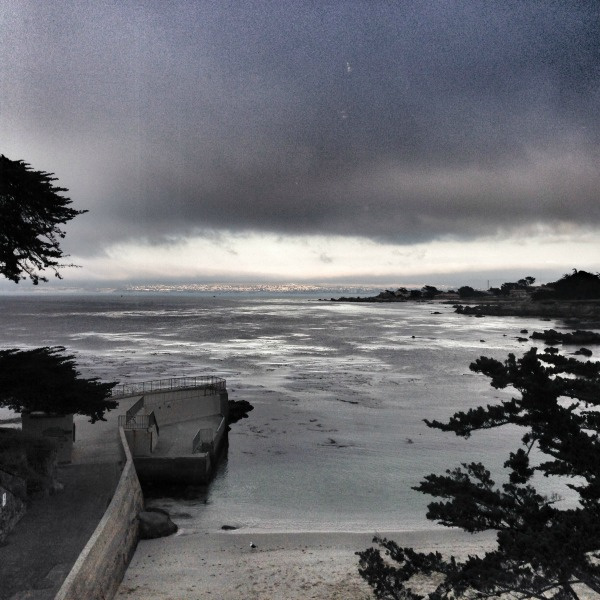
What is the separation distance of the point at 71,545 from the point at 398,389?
3734 cm

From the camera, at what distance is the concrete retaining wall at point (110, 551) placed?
396 inches

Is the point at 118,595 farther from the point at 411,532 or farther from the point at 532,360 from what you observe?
the point at 532,360

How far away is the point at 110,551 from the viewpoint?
12.5m

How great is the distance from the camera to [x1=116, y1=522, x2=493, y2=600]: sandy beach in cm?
1330

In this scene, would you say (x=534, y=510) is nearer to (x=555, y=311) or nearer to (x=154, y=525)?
(x=154, y=525)

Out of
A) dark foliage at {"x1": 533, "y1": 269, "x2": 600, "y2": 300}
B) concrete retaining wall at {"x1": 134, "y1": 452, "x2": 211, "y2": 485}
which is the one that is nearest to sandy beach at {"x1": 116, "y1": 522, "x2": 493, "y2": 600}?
concrete retaining wall at {"x1": 134, "y1": 452, "x2": 211, "y2": 485}

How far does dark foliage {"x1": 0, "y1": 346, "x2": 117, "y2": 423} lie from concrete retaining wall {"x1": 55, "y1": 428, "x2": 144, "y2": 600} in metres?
2.69

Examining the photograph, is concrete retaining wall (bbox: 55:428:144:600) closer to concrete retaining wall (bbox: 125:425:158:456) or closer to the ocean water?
the ocean water

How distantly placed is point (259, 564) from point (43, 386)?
8626 millimetres

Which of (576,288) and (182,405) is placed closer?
(182,405)

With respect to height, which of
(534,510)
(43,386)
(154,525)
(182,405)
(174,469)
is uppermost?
(43,386)

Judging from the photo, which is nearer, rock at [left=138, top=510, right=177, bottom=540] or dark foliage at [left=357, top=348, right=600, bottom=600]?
dark foliage at [left=357, top=348, right=600, bottom=600]

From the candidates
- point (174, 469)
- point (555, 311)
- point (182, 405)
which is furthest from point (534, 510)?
point (555, 311)

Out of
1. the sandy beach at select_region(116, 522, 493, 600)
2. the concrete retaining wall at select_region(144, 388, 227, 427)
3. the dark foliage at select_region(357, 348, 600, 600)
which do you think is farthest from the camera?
the concrete retaining wall at select_region(144, 388, 227, 427)
